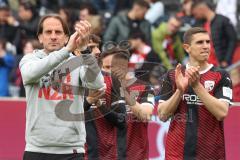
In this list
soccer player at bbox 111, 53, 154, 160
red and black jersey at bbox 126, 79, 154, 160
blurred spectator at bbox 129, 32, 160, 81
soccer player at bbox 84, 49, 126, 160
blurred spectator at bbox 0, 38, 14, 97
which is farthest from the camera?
blurred spectator at bbox 0, 38, 14, 97

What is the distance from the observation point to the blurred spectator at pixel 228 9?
46.9 feet

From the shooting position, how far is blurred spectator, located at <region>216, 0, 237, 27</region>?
46.9 feet

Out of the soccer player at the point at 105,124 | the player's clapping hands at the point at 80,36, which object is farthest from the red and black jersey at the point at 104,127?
the player's clapping hands at the point at 80,36

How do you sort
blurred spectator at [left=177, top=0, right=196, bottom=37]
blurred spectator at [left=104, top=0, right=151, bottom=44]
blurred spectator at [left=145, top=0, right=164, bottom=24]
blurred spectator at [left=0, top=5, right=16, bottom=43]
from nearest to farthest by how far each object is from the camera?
blurred spectator at [left=177, top=0, right=196, bottom=37] → blurred spectator at [left=104, top=0, right=151, bottom=44] → blurred spectator at [left=145, top=0, right=164, bottom=24] → blurred spectator at [left=0, top=5, right=16, bottom=43]

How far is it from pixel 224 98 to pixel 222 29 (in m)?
5.70

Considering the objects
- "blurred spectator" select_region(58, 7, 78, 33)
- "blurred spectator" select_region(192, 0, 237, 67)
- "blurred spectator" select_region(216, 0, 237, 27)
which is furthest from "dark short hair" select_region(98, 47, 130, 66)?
"blurred spectator" select_region(58, 7, 78, 33)

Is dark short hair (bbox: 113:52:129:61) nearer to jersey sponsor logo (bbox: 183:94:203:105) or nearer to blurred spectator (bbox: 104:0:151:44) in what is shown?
jersey sponsor logo (bbox: 183:94:203:105)

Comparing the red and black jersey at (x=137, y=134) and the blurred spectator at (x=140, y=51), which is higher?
the blurred spectator at (x=140, y=51)

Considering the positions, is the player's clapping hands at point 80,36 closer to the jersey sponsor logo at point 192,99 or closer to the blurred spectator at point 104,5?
the jersey sponsor logo at point 192,99

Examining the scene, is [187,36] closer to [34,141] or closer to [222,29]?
[34,141]

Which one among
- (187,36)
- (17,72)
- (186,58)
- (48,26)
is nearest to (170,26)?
(186,58)

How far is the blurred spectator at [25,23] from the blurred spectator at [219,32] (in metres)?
3.57

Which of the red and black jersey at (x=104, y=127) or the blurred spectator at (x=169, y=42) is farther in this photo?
the blurred spectator at (x=169, y=42)

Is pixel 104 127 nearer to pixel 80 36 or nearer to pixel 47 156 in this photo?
pixel 47 156
